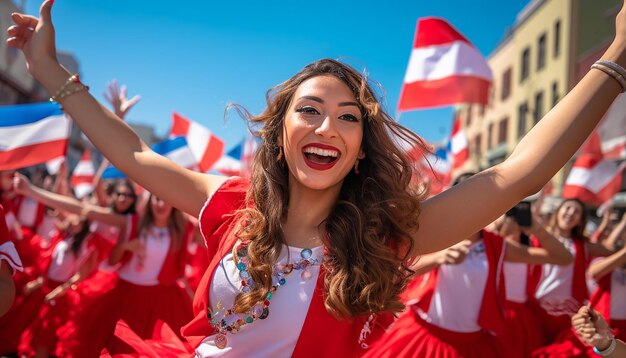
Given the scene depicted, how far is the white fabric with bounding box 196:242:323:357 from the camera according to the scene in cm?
190

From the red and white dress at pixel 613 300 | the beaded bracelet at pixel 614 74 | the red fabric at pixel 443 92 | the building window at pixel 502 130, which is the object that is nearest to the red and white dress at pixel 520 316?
the red and white dress at pixel 613 300

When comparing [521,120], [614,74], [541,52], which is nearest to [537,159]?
[614,74]

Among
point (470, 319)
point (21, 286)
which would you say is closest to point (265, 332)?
point (470, 319)

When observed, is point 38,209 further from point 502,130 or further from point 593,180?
point 502,130

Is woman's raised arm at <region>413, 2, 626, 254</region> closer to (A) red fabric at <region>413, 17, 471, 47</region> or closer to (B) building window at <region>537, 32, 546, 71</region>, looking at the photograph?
(A) red fabric at <region>413, 17, 471, 47</region>

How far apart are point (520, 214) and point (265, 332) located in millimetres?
2649

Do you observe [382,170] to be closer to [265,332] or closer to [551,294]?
[265,332]

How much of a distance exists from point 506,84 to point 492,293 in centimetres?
2687

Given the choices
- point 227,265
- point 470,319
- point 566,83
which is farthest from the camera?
point 566,83

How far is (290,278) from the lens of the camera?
1.96 meters

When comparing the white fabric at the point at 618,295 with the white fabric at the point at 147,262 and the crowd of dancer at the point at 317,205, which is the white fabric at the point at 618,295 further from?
the white fabric at the point at 147,262

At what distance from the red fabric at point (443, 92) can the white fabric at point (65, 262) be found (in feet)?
12.8

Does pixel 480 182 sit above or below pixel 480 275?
above

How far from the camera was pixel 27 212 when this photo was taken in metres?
8.08
